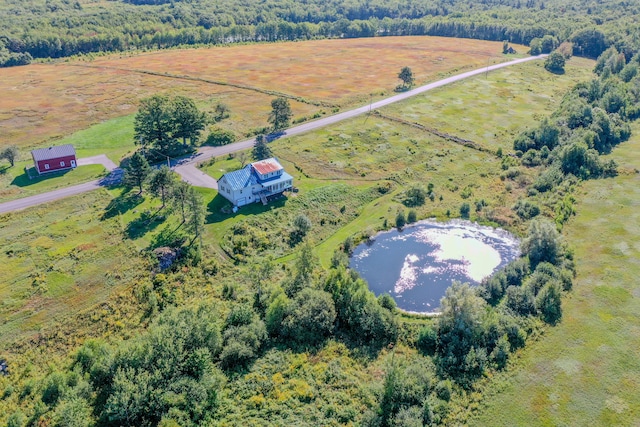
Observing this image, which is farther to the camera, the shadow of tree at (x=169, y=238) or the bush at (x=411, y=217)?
the bush at (x=411, y=217)

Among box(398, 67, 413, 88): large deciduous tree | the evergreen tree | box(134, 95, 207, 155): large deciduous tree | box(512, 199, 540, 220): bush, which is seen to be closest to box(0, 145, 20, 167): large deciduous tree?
box(134, 95, 207, 155): large deciduous tree

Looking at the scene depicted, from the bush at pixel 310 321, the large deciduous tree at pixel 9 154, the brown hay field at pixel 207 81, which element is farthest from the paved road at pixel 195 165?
the bush at pixel 310 321

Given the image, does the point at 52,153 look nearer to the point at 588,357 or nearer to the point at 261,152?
the point at 261,152

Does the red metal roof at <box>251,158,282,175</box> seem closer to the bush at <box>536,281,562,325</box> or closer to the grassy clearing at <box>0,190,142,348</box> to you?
the grassy clearing at <box>0,190,142,348</box>

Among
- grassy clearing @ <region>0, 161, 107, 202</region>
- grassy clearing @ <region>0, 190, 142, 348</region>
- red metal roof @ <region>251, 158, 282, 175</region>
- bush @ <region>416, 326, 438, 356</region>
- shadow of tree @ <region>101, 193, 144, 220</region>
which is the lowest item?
bush @ <region>416, 326, 438, 356</region>

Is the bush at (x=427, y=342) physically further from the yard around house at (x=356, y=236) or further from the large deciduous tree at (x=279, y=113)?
the large deciduous tree at (x=279, y=113)

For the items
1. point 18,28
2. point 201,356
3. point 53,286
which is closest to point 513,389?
point 201,356
